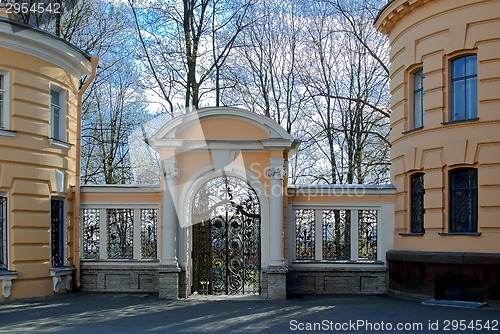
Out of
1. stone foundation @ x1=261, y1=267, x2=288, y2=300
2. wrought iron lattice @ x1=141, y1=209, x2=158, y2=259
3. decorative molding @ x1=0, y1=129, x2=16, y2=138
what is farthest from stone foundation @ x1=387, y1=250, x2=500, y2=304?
decorative molding @ x1=0, y1=129, x2=16, y2=138

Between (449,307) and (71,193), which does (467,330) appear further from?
(71,193)

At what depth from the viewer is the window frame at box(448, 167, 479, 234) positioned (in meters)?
15.0

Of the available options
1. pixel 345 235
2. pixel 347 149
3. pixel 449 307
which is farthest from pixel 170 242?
pixel 347 149

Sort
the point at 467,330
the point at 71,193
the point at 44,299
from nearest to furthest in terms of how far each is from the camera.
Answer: the point at 467,330, the point at 44,299, the point at 71,193

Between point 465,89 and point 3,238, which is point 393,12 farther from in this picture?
point 3,238

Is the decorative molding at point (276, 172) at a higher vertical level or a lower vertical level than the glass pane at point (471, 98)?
lower

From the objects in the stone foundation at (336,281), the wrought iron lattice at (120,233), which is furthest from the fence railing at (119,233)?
the stone foundation at (336,281)

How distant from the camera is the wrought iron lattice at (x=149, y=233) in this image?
17.3 m

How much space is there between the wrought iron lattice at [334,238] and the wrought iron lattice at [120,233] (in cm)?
488

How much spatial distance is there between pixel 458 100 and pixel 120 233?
29.0 ft

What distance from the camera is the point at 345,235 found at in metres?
17.4

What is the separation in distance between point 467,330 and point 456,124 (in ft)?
17.5

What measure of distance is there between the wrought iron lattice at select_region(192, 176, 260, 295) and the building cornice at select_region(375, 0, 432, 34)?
18.1 feet

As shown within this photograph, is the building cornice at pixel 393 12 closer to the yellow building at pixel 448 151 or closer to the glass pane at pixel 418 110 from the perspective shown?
the yellow building at pixel 448 151
